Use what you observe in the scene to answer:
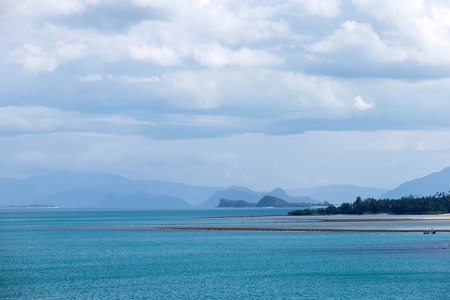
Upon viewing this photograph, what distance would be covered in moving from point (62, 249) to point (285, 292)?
60.1m

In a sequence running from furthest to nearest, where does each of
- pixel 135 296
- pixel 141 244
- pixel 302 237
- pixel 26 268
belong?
pixel 302 237, pixel 141 244, pixel 26 268, pixel 135 296

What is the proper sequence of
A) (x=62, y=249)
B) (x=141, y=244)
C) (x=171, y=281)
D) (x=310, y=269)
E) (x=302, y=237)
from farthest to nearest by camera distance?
(x=302, y=237), (x=141, y=244), (x=62, y=249), (x=310, y=269), (x=171, y=281)

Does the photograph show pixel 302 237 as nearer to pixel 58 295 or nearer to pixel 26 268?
pixel 26 268

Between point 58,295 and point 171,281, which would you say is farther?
point 171,281

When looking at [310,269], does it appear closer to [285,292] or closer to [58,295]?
[285,292]

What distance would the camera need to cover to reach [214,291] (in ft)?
203

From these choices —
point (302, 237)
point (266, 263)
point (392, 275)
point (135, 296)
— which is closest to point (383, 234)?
point (302, 237)

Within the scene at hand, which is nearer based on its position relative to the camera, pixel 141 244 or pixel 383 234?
pixel 141 244

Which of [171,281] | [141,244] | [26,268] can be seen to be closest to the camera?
[171,281]

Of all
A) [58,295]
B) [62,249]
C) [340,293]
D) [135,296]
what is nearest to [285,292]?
[340,293]

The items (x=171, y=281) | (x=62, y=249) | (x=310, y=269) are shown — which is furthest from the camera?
(x=62, y=249)

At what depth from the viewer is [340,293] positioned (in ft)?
195

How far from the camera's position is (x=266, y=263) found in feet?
274

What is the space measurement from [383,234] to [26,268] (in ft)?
254
